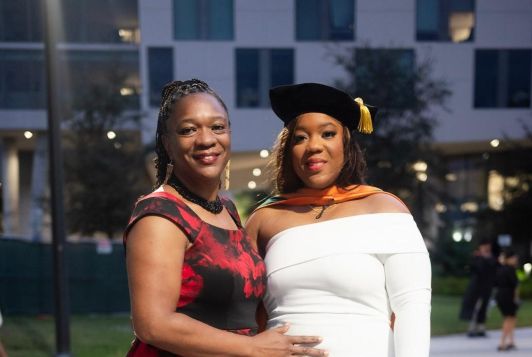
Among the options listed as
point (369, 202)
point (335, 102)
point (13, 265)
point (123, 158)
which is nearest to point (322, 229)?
point (369, 202)

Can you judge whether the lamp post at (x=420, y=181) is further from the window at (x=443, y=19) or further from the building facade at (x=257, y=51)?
the window at (x=443, y=19)

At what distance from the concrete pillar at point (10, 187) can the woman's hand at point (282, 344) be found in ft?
80.3

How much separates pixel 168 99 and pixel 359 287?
930mm

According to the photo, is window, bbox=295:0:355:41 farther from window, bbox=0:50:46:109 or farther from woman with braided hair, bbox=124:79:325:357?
woman with braided hair, bbox=124:79:325:357

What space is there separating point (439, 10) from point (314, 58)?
4.50 meters

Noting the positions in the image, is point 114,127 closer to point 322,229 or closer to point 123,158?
point 123,158

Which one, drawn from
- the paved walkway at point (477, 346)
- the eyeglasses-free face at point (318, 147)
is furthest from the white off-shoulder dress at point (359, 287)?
the paved walkway at point (477, 346)

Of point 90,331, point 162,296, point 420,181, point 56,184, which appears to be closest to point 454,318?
point 420,181

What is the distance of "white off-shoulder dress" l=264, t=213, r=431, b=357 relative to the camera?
2541 mm

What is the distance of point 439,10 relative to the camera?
24234 mm

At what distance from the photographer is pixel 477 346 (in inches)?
434

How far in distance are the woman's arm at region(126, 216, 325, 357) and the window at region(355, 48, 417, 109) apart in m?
17.7

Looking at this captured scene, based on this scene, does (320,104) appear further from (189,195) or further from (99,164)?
(99,164)

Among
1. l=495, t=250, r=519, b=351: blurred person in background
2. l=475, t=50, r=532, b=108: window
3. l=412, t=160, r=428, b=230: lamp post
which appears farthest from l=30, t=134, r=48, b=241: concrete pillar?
l=475, t=50, r=532, b=108: window
